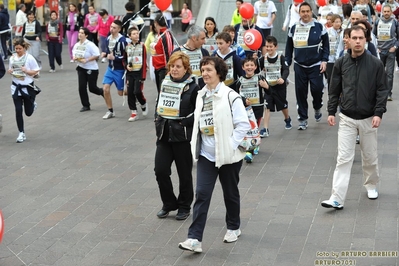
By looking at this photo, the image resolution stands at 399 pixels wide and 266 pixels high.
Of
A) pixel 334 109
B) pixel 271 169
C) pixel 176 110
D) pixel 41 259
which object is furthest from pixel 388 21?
pixel 41 259

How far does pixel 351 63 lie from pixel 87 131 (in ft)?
19.8

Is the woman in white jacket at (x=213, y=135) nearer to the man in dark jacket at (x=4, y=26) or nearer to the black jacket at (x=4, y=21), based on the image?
the man in dark jacket at (x=4, y=26)

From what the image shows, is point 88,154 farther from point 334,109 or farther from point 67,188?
point 334,109

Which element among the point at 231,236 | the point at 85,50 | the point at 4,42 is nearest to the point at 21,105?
the point at 85,50

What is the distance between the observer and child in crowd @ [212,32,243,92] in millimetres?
10195

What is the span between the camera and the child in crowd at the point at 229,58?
10.2 m

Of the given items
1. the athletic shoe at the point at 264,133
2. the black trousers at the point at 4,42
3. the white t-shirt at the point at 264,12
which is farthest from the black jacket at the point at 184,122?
the black trousers at the point at 4,42

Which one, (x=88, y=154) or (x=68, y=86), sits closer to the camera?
(x=88, y=154)

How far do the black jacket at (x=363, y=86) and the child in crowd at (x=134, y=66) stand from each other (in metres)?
6.01

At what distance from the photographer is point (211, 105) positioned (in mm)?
6898

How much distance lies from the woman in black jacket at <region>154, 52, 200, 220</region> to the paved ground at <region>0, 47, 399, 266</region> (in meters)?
0.61

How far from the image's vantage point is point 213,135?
6.90 m

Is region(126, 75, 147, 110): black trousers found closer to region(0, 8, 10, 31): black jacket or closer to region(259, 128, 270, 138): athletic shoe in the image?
region(259, 128, 270, 138): athletic shoe

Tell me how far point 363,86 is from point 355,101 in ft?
0.57
